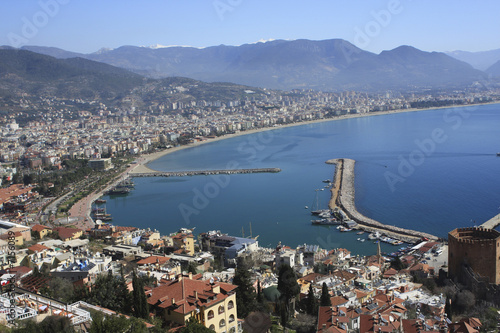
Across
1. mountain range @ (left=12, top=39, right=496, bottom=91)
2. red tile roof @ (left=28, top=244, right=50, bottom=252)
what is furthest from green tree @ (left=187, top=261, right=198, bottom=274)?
mountain range @ (left=12, top=39, right=496, bottom=91)

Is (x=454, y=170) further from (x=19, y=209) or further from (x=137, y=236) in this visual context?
(x=19, y=209)

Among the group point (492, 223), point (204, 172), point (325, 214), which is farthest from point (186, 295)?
point (204, 172)

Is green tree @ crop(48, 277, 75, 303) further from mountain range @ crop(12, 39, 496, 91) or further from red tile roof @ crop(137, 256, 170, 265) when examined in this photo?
mountain range @ crop(12, 39, 496, 91)

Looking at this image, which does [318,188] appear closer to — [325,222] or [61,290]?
[325,222]

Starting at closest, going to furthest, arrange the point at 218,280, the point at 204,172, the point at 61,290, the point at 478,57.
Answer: the point at 61,290
the point at 218,280
the point at 204,172
the point at 478,57

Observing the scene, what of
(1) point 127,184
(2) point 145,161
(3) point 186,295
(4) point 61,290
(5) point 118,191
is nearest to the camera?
(3) point 186,295

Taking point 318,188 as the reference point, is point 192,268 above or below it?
above
